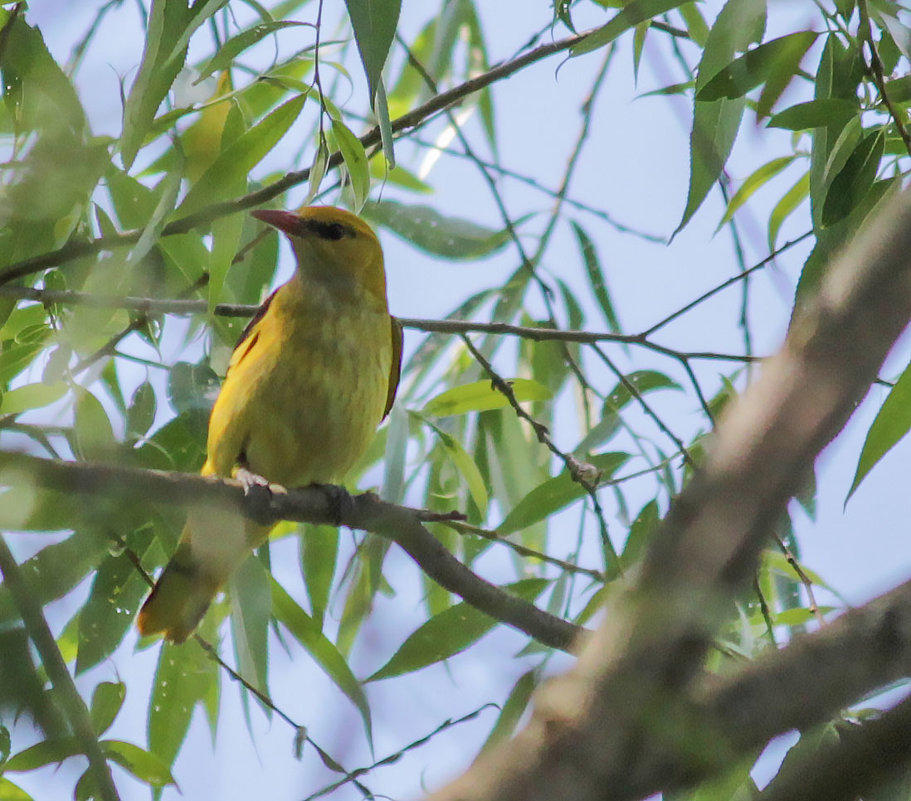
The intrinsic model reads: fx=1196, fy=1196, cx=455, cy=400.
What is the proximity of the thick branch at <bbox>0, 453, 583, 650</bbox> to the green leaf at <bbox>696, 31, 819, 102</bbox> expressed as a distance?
0.94 meters

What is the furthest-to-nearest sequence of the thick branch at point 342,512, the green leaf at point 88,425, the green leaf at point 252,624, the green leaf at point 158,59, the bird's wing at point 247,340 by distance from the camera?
the bird's wing at point 247,340, the green leaf at point 252,624, the green leaf at point 88,425, the green leaf at point 158,59, the thick branch at point 342,512

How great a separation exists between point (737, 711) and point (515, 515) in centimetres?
207

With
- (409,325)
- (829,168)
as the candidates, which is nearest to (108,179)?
(409,325)

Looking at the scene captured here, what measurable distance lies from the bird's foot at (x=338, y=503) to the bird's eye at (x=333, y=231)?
1.10m

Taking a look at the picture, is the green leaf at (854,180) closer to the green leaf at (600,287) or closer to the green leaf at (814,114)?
the green leaf at (814,114)

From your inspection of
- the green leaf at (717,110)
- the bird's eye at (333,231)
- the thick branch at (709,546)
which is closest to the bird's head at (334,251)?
the bird's eye at (333,231)

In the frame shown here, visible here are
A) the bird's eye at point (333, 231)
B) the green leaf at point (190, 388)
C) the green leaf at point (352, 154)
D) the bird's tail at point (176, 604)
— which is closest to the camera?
the green leaf at point (352, 154)

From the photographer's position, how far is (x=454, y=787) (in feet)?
1.93

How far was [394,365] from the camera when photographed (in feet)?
11.5

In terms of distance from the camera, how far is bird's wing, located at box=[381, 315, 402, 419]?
3.41 m

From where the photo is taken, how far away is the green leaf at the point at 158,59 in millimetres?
1855

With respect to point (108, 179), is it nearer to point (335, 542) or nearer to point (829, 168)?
point (335, 542)

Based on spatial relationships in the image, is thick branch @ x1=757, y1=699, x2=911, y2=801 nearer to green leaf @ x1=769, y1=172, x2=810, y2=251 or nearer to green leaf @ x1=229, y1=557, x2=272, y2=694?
green leaf @ x1=229, y1=557, x2=272, y2=694

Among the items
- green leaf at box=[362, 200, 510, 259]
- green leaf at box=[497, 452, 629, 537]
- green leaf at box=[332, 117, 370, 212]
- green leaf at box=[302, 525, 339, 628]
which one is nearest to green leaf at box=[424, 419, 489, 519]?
green leaf at box=[497, 452, 629, 537]
